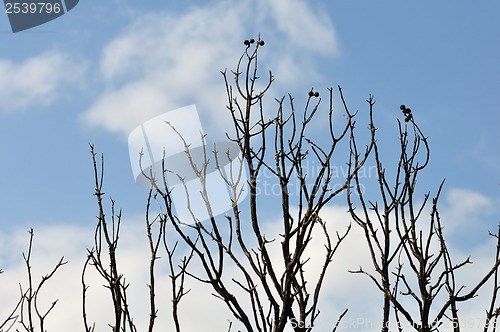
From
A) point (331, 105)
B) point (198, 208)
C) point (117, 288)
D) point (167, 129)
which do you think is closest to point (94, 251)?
point (117, 288)

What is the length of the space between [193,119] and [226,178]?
3.26 ft

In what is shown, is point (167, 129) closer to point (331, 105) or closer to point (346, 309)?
point (331, 105)

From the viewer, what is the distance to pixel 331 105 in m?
2.39

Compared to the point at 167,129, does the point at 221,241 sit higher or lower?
lower

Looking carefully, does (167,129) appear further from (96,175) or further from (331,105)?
→ (331,105)

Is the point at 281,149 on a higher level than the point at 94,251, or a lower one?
higher

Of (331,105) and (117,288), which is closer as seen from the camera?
(117,288)

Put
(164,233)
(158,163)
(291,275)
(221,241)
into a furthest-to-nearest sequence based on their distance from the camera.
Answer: (158,163) → (164,233) → (221,241) → (291,275)

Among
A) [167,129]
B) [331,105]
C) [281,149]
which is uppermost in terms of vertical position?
[167,129]

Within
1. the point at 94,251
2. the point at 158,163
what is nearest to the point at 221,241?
the point at 94,251

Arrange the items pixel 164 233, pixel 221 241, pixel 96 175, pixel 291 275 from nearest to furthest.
→ 1. pixel 291 275
2. pixel 221 241
3. pixel 164 233
4. pixel 96 175

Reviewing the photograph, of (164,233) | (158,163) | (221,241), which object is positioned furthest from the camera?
(158,163)

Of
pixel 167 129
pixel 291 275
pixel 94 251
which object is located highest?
pixel 167 129

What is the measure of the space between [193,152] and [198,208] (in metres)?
0.39
